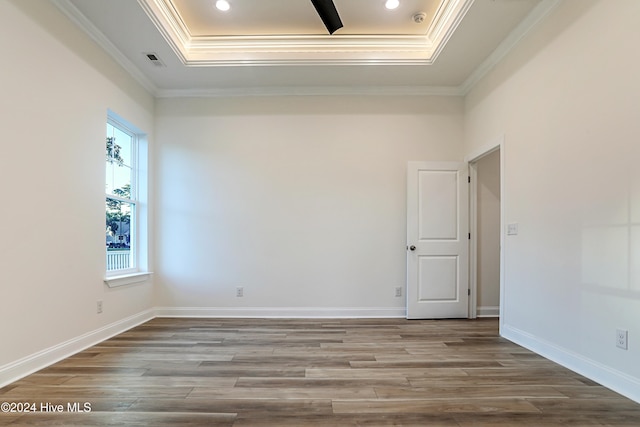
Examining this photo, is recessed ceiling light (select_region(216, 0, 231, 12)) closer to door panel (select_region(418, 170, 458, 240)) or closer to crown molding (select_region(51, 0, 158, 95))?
crown molding (select_region(51, 0, 158, 95))

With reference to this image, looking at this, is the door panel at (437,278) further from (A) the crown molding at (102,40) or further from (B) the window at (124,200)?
(A) the crown molding at (102,40)

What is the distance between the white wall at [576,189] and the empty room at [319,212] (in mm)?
17

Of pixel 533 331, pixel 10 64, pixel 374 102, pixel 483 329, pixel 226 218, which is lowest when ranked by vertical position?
pixel 483 329

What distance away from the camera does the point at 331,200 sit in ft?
14.2

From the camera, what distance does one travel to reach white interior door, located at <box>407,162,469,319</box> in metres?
4.16

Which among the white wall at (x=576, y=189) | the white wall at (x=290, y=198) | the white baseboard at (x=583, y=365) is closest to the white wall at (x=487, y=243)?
the white wall at (x=290, y=198)

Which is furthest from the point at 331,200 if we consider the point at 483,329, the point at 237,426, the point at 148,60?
the point at 237,426

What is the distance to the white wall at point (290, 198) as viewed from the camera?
4.29 meters

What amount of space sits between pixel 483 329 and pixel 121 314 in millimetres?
4001

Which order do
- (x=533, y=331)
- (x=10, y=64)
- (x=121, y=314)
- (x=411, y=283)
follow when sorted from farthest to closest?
(x=411, y=283), (x=121, y=314), (x=533, y=331), (x=10, y=64)

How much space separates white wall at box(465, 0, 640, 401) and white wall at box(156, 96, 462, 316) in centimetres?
134

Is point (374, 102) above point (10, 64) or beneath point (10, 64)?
above

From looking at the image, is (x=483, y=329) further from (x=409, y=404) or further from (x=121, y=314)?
(x=121, y=314)

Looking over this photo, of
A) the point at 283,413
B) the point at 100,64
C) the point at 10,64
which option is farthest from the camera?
the point at 100,64
